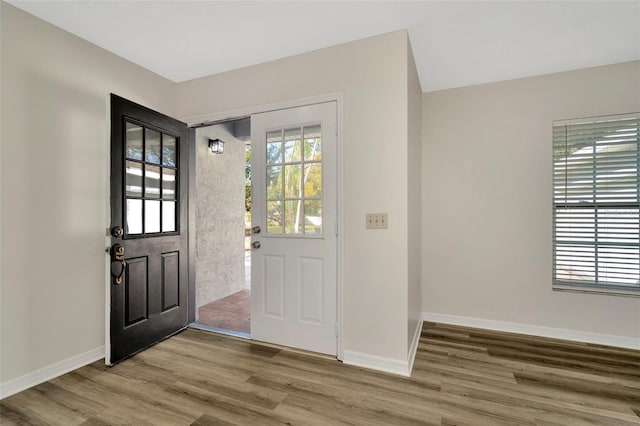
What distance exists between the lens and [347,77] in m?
2.43

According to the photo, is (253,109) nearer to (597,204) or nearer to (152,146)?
(152,146)

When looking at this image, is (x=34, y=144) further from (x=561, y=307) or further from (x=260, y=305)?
(x=561, y=307)

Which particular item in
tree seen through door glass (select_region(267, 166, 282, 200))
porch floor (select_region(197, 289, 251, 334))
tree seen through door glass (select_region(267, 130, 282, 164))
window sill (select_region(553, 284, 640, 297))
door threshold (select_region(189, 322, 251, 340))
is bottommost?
porch floor (select_region(197, 289, 251, 334))

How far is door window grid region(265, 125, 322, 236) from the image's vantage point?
2.56 metres

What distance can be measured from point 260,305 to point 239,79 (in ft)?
7.36

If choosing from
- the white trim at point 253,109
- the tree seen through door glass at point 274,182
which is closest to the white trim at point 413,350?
the tree seen through door glass at point 274,182

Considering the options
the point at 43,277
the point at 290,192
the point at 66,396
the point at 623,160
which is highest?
the point at 623,160

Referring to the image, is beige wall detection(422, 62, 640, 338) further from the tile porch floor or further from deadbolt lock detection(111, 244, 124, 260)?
deadbolt lock detection(111, 244, 124, 260)

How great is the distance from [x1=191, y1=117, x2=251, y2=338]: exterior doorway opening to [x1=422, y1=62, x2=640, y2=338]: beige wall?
2509 millimetres

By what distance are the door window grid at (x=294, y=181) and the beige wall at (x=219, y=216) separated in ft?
5.24

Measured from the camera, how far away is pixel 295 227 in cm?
264

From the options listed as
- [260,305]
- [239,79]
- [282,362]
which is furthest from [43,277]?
[239,79]

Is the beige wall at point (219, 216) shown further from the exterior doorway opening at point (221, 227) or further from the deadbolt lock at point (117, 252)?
the deadbolt lock at point (117, 252)

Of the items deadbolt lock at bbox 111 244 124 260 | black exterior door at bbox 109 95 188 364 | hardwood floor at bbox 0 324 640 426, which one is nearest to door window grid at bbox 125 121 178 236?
black exterior door at bbox 109 95 188 364
